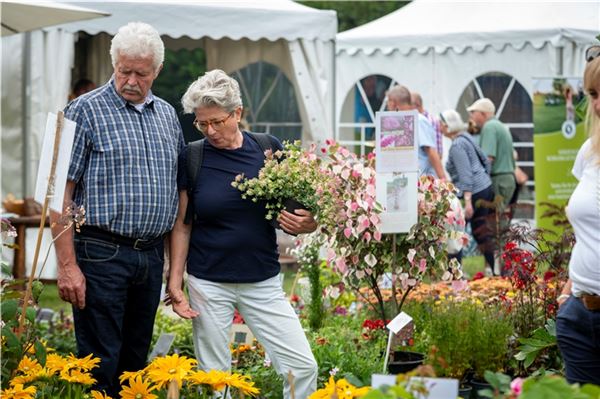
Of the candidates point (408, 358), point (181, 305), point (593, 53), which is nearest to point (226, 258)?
point (181, 305)

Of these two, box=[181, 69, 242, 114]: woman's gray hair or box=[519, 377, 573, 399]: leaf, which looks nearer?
box=[519, 377, 573, 399]: leaf

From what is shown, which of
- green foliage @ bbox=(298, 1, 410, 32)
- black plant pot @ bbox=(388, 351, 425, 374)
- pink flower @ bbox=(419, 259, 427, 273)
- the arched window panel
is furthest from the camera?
green foliage @ bbox=(298, 1, 410, 32)

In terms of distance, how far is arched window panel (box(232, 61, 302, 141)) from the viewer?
11383 mm

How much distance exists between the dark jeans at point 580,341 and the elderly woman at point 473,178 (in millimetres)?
6167

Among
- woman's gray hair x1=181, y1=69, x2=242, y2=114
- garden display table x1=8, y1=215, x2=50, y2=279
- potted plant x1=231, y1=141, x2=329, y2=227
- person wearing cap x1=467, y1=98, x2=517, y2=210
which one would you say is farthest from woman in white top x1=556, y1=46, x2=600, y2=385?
person wearing cap x1=467, y1=98, x2=517, y2=210

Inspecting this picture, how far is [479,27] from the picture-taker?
39.8 feet

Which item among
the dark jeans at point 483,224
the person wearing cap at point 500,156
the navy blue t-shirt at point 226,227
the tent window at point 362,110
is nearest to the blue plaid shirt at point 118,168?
the navy blue t-shirt at point 226,227

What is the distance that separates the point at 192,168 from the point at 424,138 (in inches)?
167

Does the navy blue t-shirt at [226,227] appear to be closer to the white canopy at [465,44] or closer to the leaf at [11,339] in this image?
Result: the leaf at [11,339]

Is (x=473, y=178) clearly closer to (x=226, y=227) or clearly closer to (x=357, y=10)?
(x=226, y=227)

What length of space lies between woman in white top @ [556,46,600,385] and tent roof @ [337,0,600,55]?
8.82 metres

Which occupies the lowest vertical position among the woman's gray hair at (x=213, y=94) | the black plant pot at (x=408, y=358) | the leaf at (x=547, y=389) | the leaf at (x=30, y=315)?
the black plant pot at (x=408, y=358)

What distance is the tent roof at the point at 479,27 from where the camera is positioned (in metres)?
11.7

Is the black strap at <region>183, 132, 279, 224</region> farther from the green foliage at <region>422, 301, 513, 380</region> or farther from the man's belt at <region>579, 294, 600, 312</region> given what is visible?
the man's belt at <region>579, 294, 600, 312</region>
